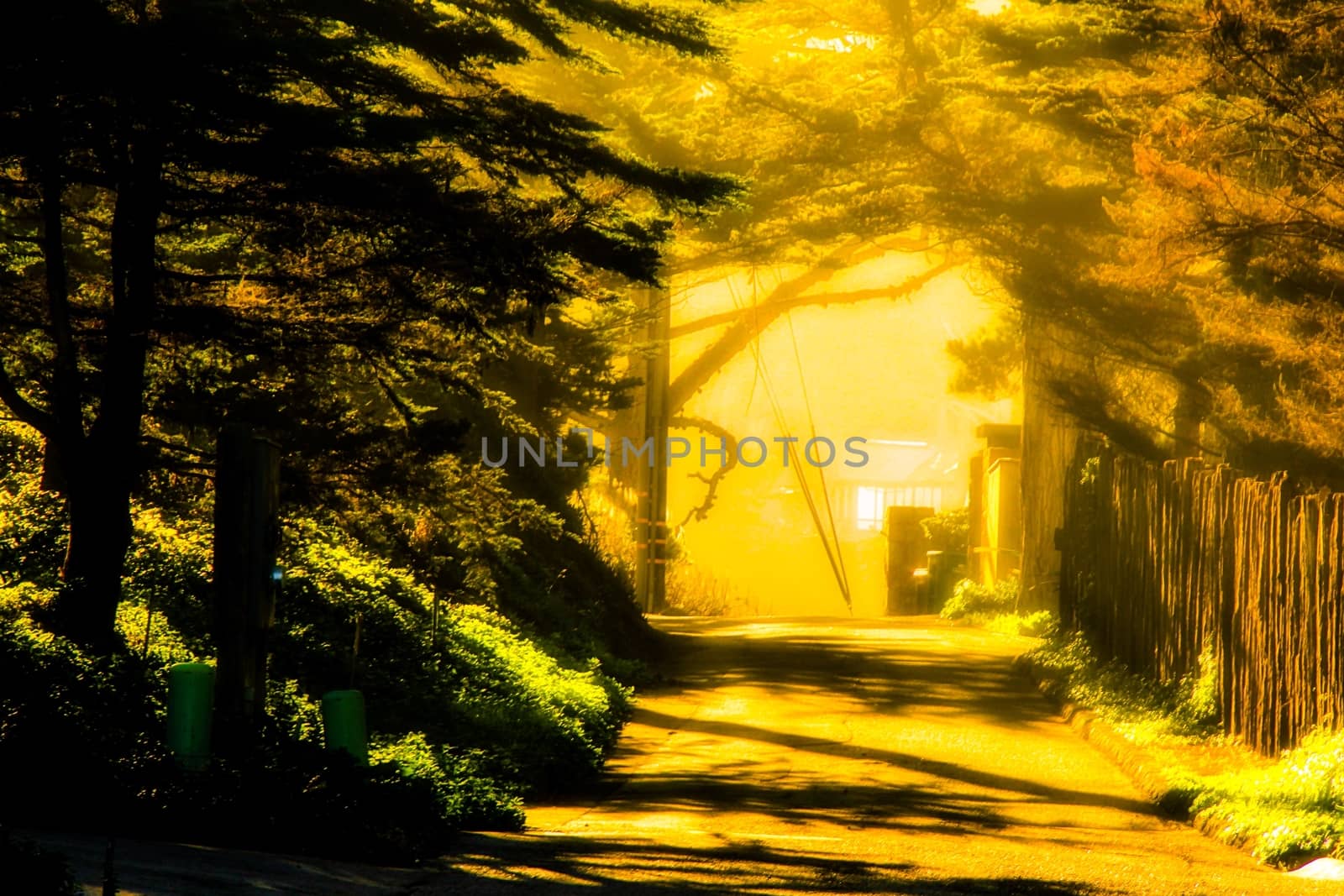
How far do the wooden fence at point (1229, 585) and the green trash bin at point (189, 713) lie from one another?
700 centimetres

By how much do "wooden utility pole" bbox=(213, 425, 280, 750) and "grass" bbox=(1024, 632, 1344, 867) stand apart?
5.83m

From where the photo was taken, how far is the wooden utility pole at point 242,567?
894 cm

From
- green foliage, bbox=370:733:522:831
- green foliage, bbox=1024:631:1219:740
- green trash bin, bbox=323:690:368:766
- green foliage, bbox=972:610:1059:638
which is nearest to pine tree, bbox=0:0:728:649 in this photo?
green trash bin, bbox=323:690:368:766

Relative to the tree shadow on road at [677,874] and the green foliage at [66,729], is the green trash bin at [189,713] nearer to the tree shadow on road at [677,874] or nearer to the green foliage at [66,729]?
the green foliage at [66,729]

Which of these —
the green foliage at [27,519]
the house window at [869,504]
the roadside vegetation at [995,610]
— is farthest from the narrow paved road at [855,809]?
the house window at [869,504]

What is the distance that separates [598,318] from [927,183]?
479 centimetres

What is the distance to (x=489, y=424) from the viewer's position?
787 inches

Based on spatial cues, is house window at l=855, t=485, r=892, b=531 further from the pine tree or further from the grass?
the pine tree

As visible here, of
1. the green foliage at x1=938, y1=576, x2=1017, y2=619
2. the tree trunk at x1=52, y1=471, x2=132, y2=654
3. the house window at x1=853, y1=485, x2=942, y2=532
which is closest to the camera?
the tree trunk at x1=52, y1=471, x2=132, y2=654

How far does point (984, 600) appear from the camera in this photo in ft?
99.0

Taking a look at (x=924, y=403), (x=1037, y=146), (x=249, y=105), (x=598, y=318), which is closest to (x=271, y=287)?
(x=249, y=105)

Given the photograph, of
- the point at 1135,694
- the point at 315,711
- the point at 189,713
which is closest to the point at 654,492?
the point at 1135,694

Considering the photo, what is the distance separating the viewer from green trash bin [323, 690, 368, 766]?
897 centimetres

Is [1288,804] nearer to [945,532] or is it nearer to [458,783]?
[458,783]
